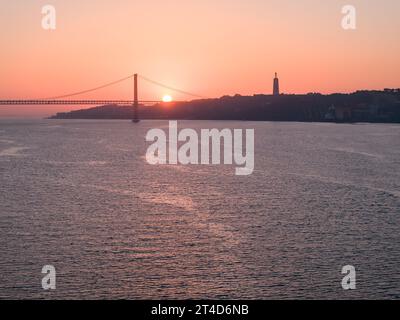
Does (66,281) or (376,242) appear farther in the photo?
(376,242)

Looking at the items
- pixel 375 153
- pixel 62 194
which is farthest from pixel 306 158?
pixel 62 194

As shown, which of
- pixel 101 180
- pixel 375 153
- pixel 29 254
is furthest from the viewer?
pixel 375 153

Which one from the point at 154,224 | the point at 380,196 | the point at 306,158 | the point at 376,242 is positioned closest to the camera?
the point at 376,242

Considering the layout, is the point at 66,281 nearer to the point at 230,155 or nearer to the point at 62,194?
the point at 62,194
